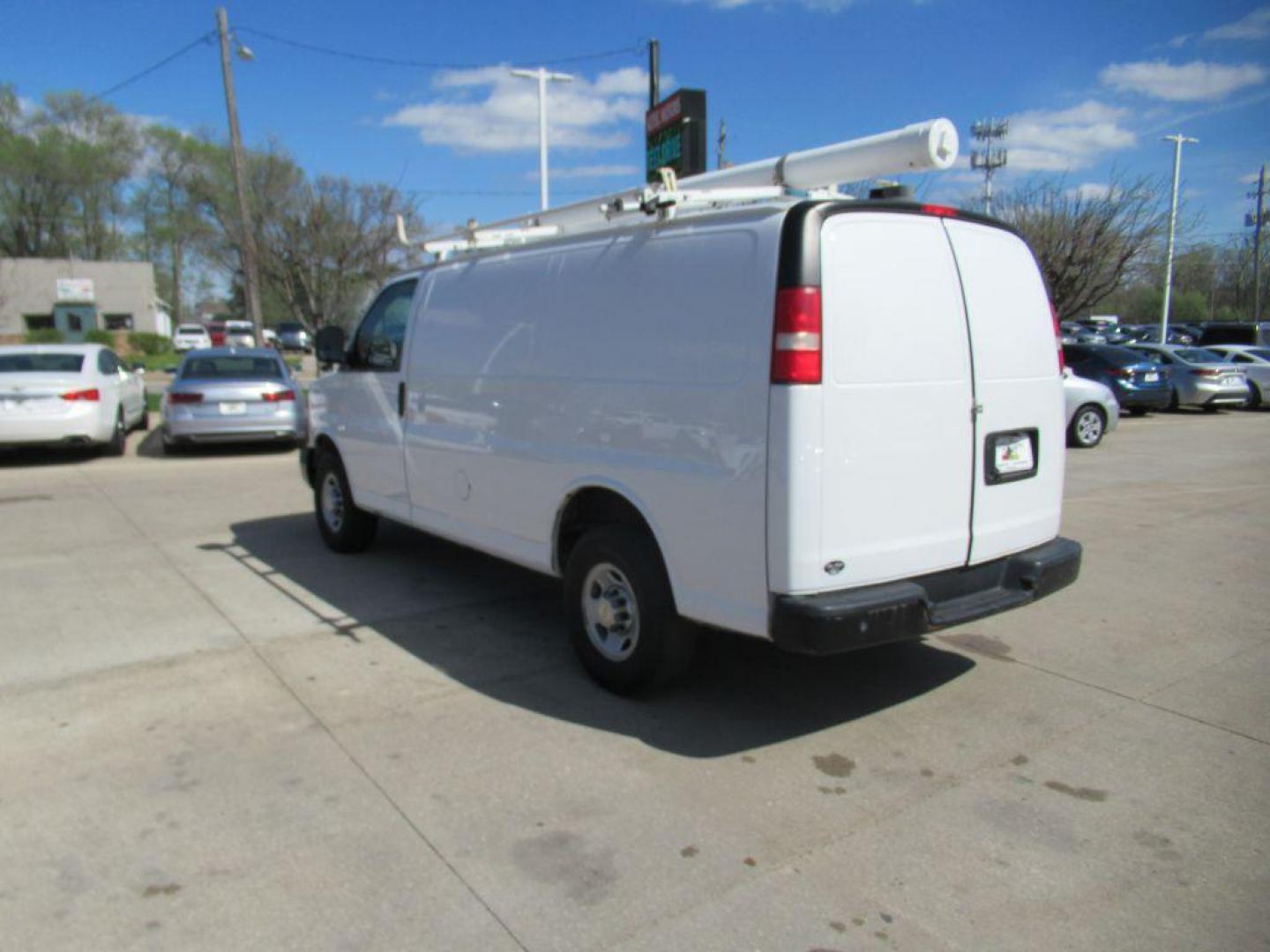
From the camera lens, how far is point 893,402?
11.9 feet

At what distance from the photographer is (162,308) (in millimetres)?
71375

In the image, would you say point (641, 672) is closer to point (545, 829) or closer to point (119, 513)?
point (545, 829)

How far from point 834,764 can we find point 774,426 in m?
1.38

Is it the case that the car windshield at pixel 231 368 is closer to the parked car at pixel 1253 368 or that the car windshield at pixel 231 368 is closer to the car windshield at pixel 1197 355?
the car windshield at pixel 1197 355

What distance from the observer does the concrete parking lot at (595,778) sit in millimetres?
2740

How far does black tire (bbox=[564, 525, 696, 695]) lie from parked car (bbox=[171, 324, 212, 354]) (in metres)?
47.7

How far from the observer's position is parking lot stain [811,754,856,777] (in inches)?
142

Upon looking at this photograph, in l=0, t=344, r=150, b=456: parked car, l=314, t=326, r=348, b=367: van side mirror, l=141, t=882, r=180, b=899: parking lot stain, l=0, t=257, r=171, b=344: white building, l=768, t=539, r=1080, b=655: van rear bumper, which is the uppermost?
l=0, t=257, r=171, b=344: white building

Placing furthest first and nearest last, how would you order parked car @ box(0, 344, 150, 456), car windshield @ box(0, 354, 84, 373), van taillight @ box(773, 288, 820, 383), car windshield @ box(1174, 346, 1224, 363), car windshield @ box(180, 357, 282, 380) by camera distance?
car windshield @ box(1174, 346, 1224, 363)
car windshield @ box(180, 357, 282, 380)
car windshield @ box(0, 354, 84, 373)
parked car @ box(0, 344, 150, 456)
van taillight @ box(773, 288, 820, 383)

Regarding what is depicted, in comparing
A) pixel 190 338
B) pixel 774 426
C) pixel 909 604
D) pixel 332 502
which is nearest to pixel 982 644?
pixel 909 604

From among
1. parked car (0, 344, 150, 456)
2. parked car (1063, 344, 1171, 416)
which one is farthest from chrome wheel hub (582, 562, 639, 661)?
parked car (1063, 344, 1171, 416)

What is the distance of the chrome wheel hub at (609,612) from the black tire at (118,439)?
33.4 feet

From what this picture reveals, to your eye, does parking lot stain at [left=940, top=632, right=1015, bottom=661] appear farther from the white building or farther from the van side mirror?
the white building

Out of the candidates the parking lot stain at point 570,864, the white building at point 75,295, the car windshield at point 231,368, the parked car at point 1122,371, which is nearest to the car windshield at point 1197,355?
the parked car at point 1122,371
